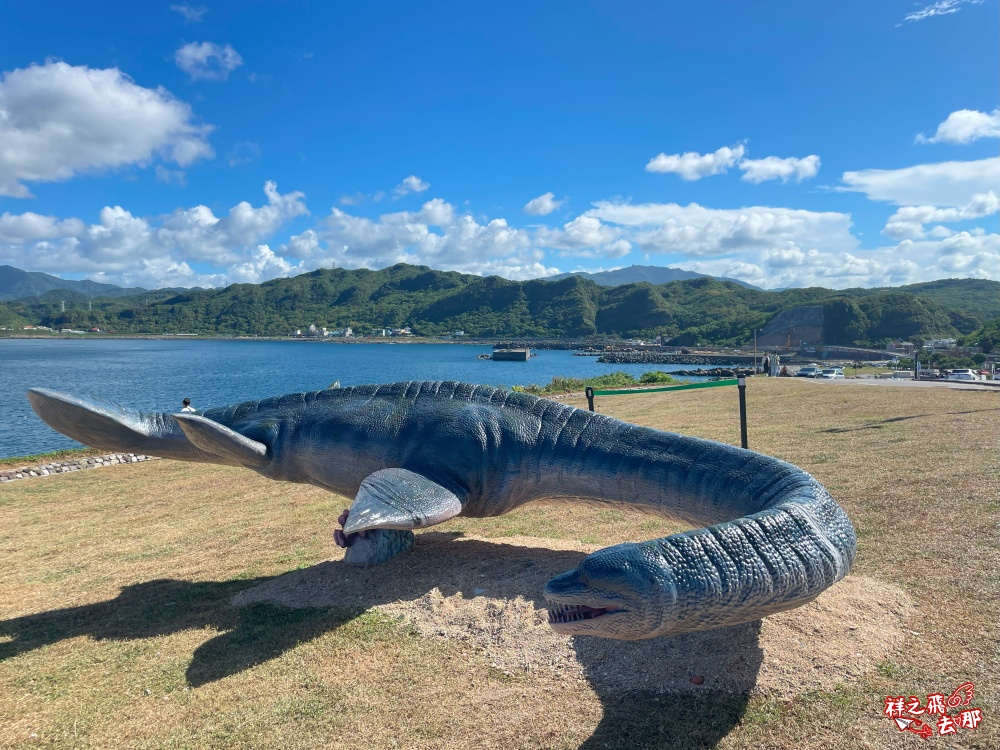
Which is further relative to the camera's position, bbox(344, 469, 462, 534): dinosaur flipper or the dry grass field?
bbox(344, 469, 462, 534): dinosaur flipper

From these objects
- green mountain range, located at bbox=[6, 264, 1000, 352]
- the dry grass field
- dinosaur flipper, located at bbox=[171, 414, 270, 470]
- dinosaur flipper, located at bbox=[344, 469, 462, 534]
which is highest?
green mountain range, located at bbox=[6, 264, 1000, 352]

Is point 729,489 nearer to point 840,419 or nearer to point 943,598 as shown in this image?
point 943,598

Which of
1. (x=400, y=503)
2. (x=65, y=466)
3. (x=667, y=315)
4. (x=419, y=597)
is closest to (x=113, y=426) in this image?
(x=400, y=503)

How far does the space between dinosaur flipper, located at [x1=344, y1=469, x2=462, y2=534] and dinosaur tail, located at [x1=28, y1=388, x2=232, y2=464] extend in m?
2.54

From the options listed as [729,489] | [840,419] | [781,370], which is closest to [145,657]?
[729,489]

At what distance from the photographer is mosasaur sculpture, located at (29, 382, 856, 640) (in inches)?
124

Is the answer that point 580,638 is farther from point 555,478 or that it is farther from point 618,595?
point 618,595

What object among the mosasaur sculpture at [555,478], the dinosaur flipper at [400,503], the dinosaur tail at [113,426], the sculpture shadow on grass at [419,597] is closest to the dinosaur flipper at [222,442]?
the mosasaur sculpture at [555,478]

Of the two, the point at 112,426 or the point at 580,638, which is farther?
the point at 112,426

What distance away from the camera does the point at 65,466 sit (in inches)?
656

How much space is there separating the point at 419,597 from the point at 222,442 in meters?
2.69

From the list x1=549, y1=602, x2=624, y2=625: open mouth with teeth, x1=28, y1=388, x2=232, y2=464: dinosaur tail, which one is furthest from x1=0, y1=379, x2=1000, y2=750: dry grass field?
x1=28, y1=388, x2=232, y2=464: dinosaur tail

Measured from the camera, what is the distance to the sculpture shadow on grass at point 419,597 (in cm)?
421

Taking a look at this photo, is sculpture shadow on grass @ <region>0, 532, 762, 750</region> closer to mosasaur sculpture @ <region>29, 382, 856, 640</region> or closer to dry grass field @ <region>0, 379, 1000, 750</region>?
dry grass field @ <region>0, 379, 1000, 750</region>
